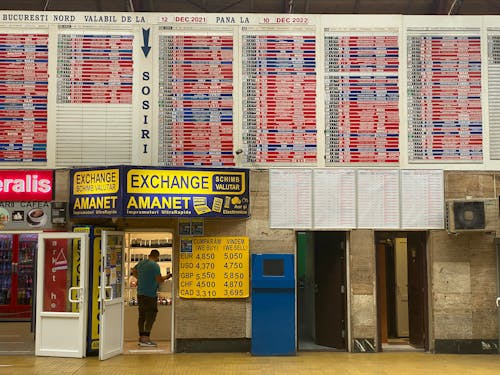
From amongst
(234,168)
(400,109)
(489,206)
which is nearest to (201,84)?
(234,168)

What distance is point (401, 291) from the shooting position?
1131 cm

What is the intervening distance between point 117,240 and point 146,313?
55.9 inches

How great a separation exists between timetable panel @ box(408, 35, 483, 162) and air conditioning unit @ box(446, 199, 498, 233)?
82 cm

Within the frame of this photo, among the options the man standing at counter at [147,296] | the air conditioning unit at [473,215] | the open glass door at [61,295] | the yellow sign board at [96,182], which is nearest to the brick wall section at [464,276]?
the air conditioning unit at [473,215]

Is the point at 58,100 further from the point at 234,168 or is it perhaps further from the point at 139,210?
the point at 234,168

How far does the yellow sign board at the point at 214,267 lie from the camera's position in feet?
29.8

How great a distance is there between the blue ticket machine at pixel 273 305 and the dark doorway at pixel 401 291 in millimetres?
1504

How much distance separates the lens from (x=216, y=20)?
9484mm

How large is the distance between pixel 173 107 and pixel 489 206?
16.6 ft

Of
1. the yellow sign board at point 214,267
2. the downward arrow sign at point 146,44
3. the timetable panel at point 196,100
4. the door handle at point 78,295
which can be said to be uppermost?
the downward arrow sign at point 146,44

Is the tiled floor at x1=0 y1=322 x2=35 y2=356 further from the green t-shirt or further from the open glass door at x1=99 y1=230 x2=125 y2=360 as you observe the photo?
the green t-shirt

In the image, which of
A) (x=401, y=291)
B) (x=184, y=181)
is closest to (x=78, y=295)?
(x=184, y=181)

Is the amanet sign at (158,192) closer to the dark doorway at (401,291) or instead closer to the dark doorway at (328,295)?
the dark doorway at (328,295)

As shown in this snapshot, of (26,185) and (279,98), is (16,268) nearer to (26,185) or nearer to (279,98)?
(26,185)
